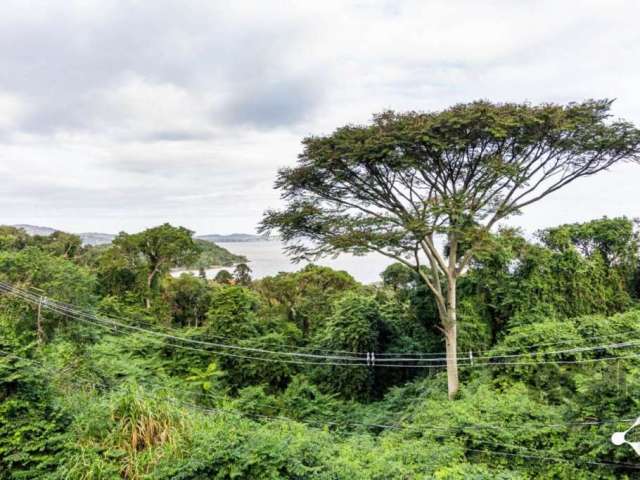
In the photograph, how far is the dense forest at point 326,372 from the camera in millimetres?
3930

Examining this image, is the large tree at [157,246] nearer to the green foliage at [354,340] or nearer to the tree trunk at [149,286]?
the tree trunk at [149,286]

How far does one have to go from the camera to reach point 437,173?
28.8 ft

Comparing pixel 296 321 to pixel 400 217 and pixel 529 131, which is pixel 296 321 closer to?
pixel 400 217

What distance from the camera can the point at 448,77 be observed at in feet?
31.5

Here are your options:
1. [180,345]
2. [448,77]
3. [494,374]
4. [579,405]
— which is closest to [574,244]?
[494,374]

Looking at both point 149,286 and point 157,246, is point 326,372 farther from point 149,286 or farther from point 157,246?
point 157,246

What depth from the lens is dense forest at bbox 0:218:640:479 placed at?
12.9 ft

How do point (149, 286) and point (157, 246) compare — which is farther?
point (149, 286)

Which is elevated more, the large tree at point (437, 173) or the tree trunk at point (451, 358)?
the large tree at point (437, 173)

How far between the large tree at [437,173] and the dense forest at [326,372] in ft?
4.58

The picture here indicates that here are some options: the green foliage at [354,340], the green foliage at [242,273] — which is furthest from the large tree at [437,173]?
the green foliage at [242,273]

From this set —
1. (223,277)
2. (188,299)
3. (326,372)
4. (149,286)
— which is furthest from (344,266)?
(326,372)

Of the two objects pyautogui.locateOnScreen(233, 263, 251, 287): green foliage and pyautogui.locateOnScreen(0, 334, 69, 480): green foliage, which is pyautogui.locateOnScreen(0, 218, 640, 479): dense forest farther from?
pyautogui.locateOnScreen(233, 263, 251, 287): green foliage

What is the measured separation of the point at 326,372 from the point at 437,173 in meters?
6.97
